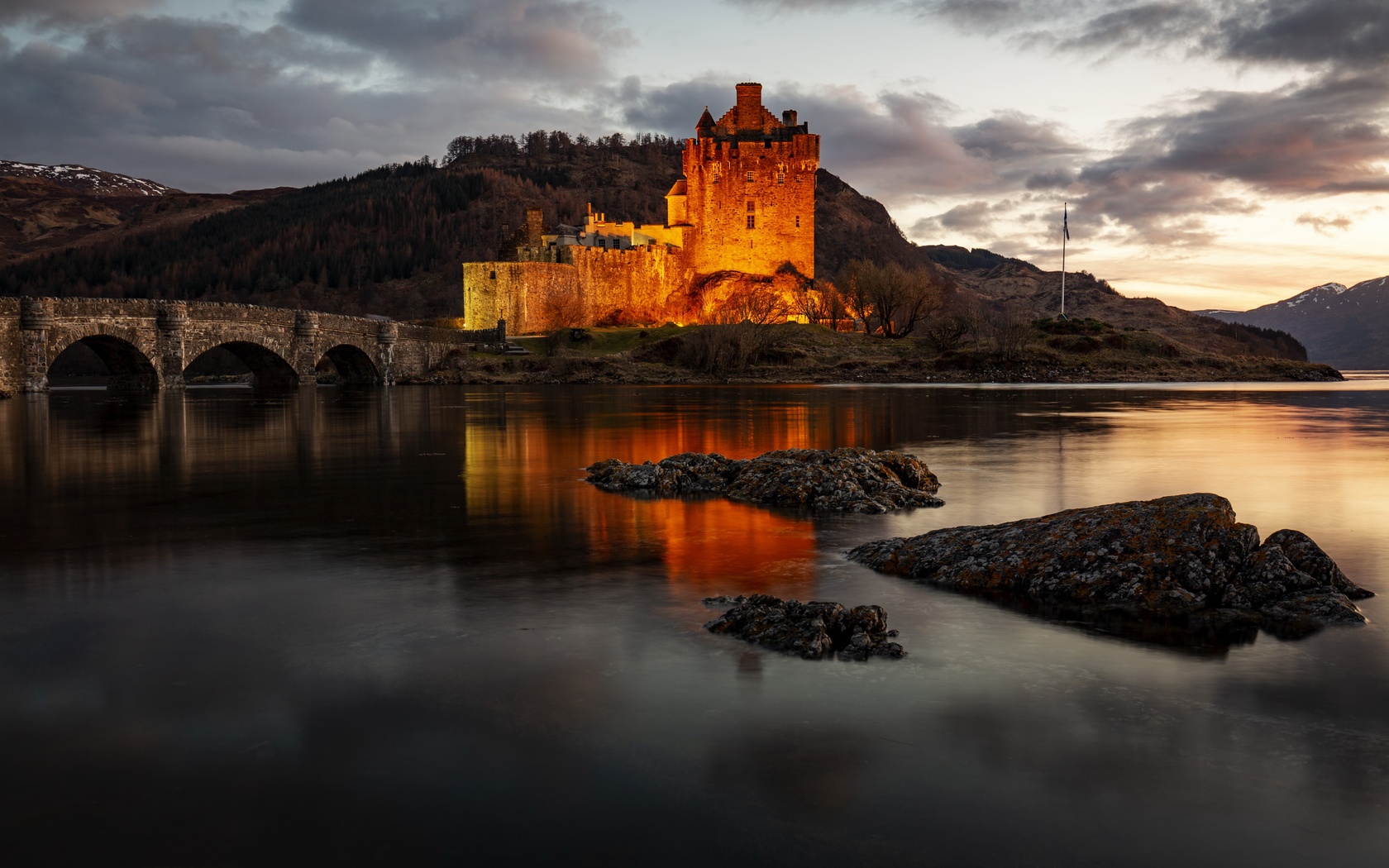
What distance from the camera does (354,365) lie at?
267 feet

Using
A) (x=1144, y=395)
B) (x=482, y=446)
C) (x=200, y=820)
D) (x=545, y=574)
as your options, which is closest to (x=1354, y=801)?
(x=200, y=820)

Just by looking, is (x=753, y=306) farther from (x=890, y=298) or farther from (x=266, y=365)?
(x=266, y=365)

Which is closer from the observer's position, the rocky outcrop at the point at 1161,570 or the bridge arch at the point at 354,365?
the rocky outcrop at the point at 1161,570

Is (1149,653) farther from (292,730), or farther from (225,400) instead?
(225,400)

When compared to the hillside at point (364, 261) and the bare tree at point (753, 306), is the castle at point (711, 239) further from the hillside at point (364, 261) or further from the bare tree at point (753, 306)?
the hillside at point (364, 261)

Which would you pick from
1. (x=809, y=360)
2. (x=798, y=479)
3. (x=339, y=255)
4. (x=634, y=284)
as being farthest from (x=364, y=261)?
(x=798, y=479)

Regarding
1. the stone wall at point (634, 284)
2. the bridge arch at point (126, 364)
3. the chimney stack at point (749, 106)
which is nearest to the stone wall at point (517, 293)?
the stone wall at point (634, 284)

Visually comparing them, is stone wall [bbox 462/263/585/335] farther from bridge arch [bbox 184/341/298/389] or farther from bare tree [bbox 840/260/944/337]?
bare tree [bbox 840/260/944/337]

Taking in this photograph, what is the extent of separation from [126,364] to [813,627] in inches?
2446

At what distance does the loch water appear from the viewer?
14.5 feet

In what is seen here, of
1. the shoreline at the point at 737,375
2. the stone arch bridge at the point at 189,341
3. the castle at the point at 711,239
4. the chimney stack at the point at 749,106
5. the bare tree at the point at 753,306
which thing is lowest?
the shoreline at the point at 737,375

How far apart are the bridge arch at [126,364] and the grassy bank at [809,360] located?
26.7m

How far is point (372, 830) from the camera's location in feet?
14.6

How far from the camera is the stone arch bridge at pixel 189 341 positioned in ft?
158
